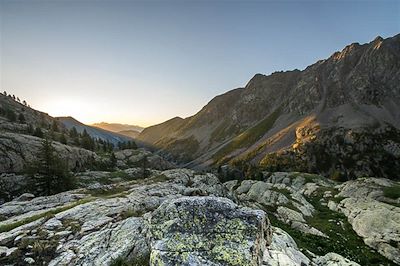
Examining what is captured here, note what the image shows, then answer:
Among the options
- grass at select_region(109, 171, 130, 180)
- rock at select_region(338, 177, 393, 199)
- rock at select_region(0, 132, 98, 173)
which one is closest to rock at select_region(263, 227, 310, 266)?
rock at select_region(338, 177, 393, 199)

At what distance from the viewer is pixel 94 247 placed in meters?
19.1

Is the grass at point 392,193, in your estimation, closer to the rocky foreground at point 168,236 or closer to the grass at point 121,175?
the rocky foreground at point 168,236

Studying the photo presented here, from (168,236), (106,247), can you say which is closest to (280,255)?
(168,236)

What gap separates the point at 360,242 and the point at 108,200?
36623 millimetres

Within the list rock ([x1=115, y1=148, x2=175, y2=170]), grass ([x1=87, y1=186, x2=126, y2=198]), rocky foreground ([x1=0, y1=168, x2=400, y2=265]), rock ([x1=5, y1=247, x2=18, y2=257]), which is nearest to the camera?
rocky foreground ([x1=0, y1=168, x2=400, y2=265])

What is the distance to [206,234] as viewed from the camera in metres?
15.7

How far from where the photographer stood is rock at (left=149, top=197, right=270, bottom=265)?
14141 mm

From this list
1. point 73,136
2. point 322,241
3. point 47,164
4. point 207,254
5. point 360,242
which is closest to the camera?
point 207,254

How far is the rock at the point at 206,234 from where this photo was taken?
1414cm

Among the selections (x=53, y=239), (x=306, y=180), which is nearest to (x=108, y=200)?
(x=53, y=239)

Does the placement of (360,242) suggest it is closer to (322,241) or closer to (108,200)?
(322,241)

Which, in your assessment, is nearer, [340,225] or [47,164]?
[340,225]

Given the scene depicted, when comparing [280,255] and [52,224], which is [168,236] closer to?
[280,255]

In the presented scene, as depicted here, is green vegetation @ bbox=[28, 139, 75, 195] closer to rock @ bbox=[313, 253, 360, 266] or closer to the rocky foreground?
the rocky foreground
